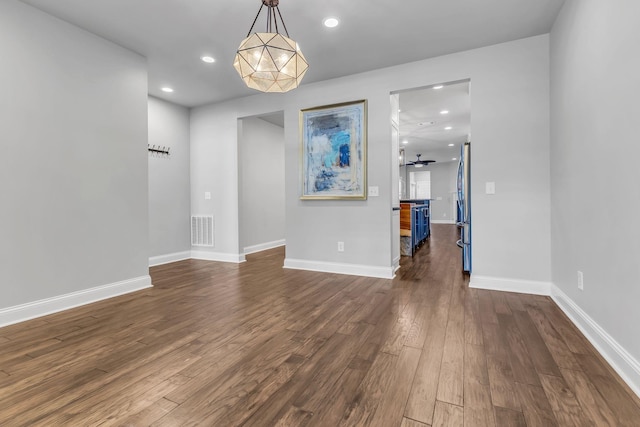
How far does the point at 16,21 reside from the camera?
2.45 meters

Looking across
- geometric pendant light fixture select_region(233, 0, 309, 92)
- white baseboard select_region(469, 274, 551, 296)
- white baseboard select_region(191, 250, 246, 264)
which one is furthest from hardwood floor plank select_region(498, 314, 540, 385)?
white baseboard select_region(191, 250, 246, 264)

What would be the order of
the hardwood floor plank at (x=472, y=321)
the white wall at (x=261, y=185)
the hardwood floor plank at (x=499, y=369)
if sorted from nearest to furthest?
the hardwood floor plank at (x=499, y=369) < the hardwood floor plank at (x=472, y=321) < the white wall at (x=261, y=185)

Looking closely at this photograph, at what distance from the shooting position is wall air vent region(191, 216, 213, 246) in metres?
5.15

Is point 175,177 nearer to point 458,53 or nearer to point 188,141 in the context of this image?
point 188,141

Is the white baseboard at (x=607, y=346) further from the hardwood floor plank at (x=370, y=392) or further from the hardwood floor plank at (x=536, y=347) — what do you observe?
the hardwood floor plank at (x=370, y=392)

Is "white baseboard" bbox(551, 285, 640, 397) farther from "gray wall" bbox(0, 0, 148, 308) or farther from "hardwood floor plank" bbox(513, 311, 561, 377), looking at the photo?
"gray wall" bbox(0, 0, 148, 308)

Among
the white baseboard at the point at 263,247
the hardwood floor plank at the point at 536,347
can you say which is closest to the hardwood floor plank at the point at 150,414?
the hardwood floor plank at the point at 536,347

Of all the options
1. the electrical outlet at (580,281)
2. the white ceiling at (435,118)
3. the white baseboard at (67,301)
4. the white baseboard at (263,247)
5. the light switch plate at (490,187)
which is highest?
the white ceiling at (435,118)

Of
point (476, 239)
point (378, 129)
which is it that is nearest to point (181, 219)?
point (378, 129)

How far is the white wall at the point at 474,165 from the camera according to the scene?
305 cm

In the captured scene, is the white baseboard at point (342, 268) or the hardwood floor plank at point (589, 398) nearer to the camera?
the hardwood floor plank at point (589, 398)

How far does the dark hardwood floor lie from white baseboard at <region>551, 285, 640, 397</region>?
5 centimetres

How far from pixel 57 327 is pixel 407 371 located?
265cm

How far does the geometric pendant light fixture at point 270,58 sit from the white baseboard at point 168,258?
361cm
